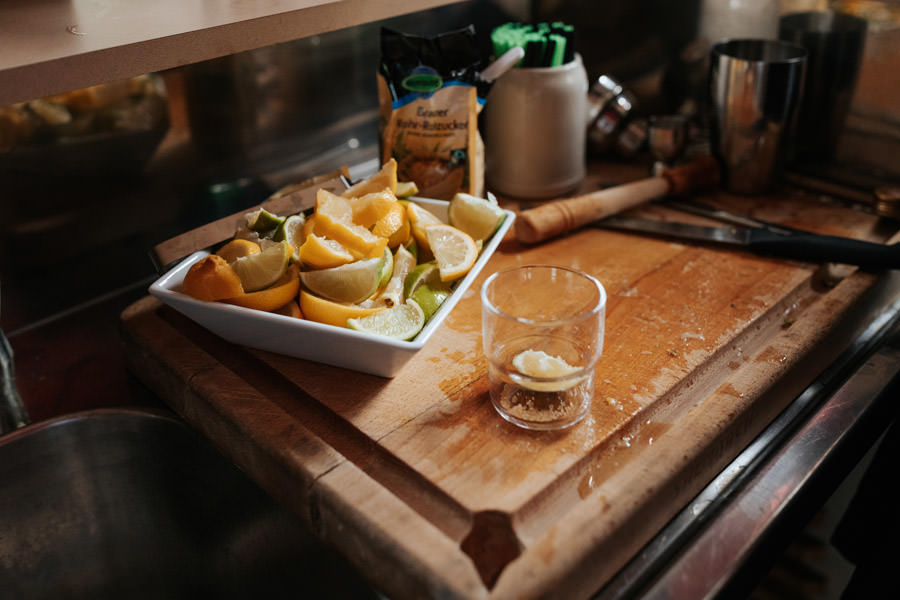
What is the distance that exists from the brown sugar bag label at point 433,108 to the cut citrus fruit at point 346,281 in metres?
0.33

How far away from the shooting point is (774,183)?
4.38 ft

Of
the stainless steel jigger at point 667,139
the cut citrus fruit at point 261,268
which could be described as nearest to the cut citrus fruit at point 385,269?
the cut citrus fruit at point 261,268

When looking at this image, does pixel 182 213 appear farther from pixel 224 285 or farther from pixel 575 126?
pixel 575 126

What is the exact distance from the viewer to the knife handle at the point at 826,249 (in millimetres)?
1021

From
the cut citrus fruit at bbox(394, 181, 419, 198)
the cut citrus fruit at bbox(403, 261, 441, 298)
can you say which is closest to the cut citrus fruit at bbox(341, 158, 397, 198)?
the cut citrus fruit at bbox(394, 181, 419, 198)

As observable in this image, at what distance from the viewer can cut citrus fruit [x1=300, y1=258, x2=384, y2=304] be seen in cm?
85

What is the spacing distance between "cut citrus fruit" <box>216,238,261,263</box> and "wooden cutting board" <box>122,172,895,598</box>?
12cm

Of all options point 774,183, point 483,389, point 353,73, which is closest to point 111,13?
point 353,73

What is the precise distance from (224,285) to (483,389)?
30cm

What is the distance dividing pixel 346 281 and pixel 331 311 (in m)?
0.04

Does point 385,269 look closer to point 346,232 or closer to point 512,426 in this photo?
point 346,232

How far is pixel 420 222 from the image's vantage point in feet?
3.24

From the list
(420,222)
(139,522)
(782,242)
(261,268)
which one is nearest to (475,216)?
(420,222)

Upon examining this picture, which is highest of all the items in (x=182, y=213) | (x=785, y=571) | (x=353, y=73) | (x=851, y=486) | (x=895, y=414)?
(x=353, y=73)
